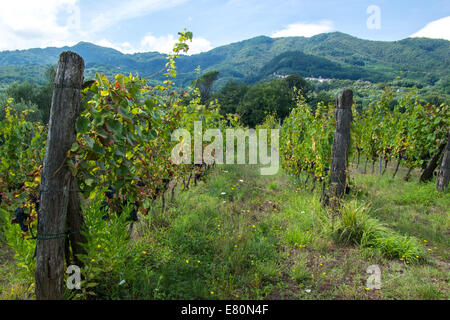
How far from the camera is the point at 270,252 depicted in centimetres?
291

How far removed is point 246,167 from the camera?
24.3ft

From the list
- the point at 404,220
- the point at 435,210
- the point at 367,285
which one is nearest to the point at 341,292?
the point at 367,285

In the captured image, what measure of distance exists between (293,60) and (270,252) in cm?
9886

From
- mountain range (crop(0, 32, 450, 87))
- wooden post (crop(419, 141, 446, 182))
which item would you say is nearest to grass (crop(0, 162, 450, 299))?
wooden post (crop(419, 141, 446, 182))

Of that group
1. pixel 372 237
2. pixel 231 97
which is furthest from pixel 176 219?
pixel 231 97

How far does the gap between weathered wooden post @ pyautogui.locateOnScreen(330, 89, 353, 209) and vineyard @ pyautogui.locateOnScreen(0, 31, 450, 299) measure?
0.03m

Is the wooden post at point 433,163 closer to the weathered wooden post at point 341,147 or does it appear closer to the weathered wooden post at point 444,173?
the weathered wooden post at point 444,173

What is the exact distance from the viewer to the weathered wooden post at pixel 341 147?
11.9ft

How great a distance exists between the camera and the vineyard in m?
1.76

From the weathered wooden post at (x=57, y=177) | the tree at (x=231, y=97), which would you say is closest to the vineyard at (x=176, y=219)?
the weathered wooden post at (x=57, y=177)

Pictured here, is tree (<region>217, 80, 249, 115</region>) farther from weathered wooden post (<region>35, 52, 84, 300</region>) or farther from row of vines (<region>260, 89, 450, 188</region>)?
weathered wooden post (<region>35, 52, 84, 300</region>)

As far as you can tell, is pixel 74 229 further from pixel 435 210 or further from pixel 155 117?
pixel 435 210

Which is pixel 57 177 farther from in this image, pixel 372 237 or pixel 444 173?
pixel 444 173
